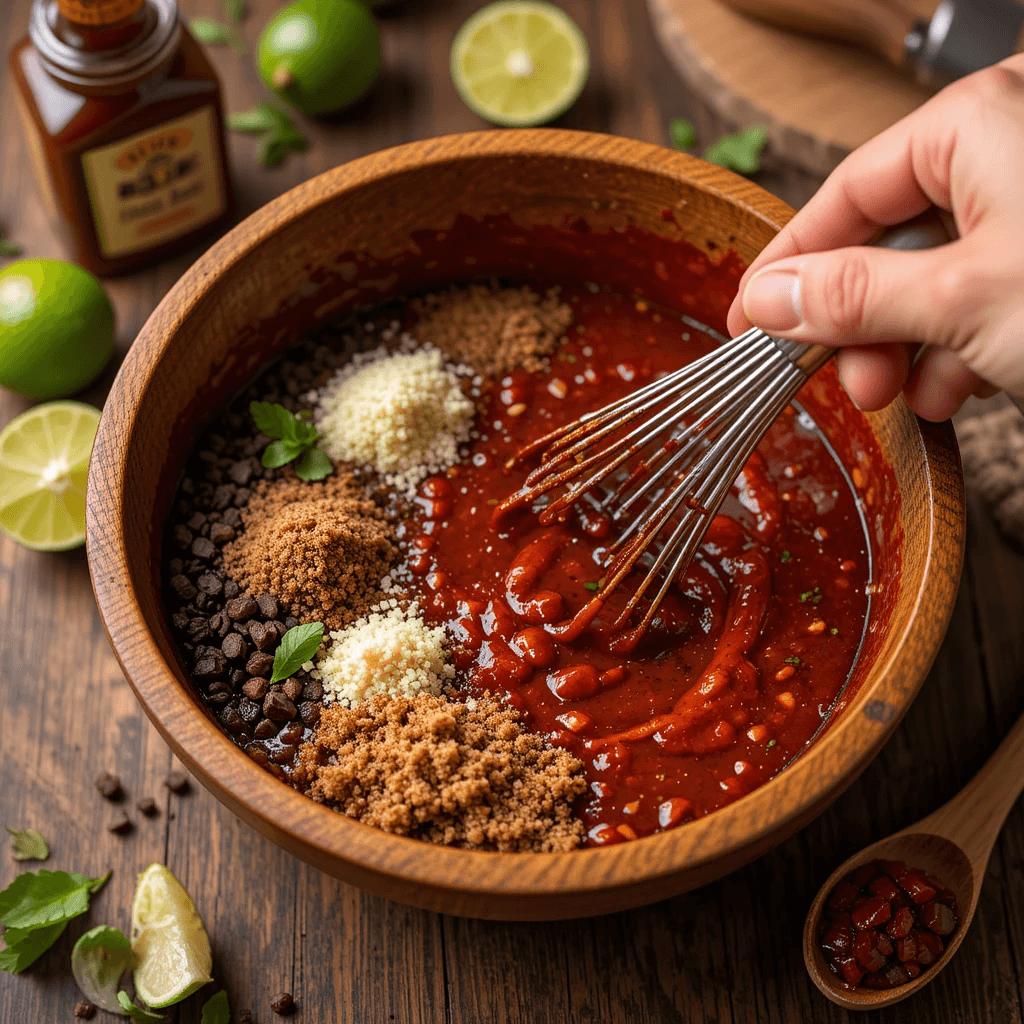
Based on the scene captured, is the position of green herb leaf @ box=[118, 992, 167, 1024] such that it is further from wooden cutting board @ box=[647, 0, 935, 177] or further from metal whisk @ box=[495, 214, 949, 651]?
wooden cutting board @ box=[647, 0, 935, 177]

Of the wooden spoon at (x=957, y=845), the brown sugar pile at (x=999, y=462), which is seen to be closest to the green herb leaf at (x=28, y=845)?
the wooden spoon at (x=957, y=845)

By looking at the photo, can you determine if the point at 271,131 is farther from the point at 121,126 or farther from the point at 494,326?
the point at 494,326

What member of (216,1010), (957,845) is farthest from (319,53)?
(957,845)

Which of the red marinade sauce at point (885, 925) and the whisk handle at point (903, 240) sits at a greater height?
the whisk handle at point (903, 240)

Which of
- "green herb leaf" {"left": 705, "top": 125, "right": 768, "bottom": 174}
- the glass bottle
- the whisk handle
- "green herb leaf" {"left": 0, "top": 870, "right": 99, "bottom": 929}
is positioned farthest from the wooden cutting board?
"green herb leaf" {"left": 0, "top": 870, "right": 99, "bottom": 929}

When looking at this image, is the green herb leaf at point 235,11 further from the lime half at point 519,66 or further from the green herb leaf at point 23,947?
the green herb leaf at point 23,947

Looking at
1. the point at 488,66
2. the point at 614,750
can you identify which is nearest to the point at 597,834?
the point at 614,750
